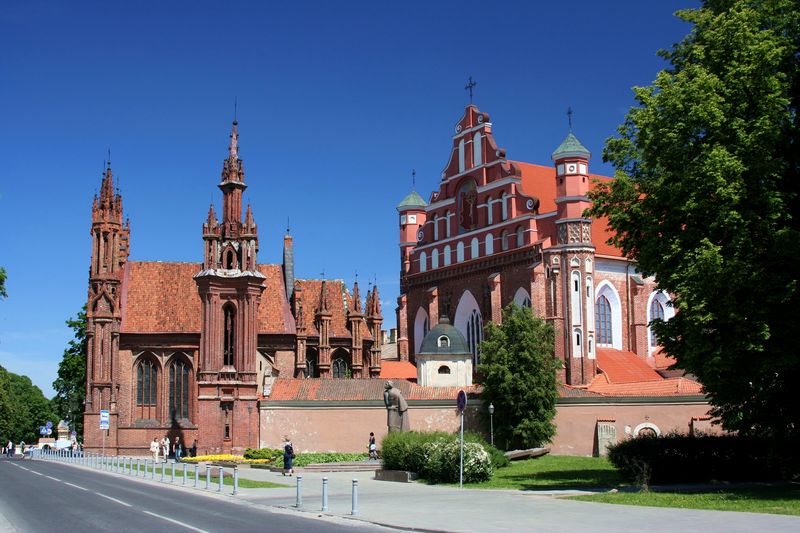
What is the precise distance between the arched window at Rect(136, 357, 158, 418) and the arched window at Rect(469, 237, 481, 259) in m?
23.4

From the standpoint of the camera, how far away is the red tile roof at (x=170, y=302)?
6500cm

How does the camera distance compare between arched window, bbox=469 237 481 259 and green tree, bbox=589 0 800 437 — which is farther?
arched window, bbox=469 237 481 259

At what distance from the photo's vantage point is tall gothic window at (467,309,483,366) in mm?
65562

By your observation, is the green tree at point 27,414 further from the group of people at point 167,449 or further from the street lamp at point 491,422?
the street lamp at point 491,422

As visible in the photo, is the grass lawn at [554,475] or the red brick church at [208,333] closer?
the grass lawn at [554,475]

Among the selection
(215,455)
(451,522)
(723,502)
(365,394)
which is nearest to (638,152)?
(723,502)

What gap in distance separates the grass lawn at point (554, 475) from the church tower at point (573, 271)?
1080 cm

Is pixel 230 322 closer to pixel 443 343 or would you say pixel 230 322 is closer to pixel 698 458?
pixel 443 343

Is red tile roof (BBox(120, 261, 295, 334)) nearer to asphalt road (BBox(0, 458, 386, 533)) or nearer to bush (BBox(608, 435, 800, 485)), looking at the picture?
asphalt road (BBox(0, 458, 386, 533))

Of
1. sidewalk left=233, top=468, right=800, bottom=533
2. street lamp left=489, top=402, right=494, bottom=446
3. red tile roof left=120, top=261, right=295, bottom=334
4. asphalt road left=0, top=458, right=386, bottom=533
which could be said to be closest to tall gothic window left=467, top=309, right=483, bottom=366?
red tile roof left=120, top=261, right=295, bottom=334

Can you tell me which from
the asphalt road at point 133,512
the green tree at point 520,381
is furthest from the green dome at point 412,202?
the asphalt road at point 133,512

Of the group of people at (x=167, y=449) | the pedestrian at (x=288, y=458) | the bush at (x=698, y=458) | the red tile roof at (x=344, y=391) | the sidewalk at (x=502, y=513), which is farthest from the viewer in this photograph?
the group of people at (x=167, y=449)

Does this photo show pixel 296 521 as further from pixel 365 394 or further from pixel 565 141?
pixel 565 141

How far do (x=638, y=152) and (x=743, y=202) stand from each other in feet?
16.5
